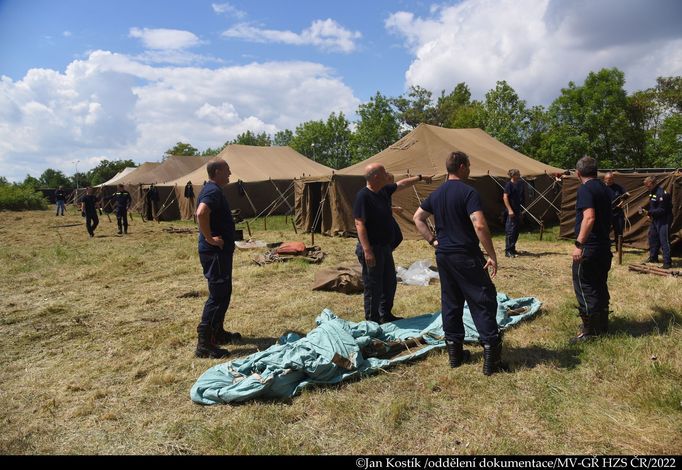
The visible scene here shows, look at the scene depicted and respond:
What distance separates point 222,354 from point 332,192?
9.39 meters

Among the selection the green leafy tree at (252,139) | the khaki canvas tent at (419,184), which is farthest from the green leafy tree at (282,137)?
the khaki canvas tent at (419,184)

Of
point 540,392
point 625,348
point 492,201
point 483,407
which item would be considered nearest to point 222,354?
point 483,407

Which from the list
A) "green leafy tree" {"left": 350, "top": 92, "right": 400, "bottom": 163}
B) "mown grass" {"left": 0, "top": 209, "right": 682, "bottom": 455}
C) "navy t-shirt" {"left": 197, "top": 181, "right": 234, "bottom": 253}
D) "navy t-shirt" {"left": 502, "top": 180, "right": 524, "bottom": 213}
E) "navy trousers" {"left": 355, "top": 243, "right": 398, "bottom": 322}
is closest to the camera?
"mown grass" {"left": 0, "top": 209, "right": 682, "bottom": 455}

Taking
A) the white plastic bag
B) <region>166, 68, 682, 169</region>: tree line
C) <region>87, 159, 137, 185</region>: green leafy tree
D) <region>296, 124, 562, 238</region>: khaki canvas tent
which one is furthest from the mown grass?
<region>87, 159, 137, 185</region>: green leafy tree

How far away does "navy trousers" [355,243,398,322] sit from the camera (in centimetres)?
477

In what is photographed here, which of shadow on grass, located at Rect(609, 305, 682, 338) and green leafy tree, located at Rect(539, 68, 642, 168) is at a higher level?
green leafy tree, located at Rect(539, 68, 642, 168)

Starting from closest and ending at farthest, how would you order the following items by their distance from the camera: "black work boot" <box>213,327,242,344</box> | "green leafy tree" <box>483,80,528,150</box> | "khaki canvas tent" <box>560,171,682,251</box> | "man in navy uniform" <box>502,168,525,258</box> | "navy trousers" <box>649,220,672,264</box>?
"black work boot" <box>213,327,242,344</box>
"navy trousers" <box>649,220,672,264</box>
"khaki canvas tent" <box>560,171,682,251</box>
"man in navy uniform" <box>502,168,525,258</box>
"green leafy tree" <box>483,80,528,150</box>

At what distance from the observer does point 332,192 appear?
1337 centimetres

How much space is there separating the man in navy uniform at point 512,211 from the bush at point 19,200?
37298 millimetres

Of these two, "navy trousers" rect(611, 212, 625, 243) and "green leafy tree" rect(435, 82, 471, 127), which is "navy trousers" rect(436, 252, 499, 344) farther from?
"green leafy tree" rect(435, 82, 471, 127)

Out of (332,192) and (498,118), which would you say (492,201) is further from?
(498,118)

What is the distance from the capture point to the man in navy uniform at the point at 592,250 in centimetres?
410

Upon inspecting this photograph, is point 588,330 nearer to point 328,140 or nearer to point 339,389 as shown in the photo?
point 339,389

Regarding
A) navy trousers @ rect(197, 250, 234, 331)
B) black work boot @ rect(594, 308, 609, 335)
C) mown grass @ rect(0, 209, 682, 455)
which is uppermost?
navy trousers @ rect(197, 250, 234, 331)
